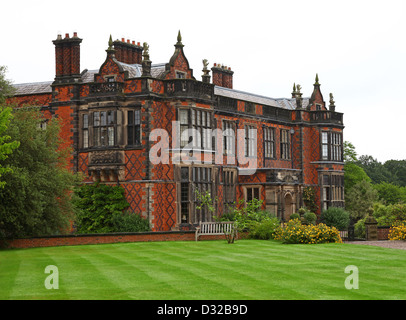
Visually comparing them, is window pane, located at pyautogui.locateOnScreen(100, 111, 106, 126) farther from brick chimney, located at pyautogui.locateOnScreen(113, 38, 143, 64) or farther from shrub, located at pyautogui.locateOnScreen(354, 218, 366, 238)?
shrub, located at pyautogui.locateOnScreen(354, 218, 366, 238)

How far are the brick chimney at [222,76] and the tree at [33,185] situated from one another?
19.8 metres

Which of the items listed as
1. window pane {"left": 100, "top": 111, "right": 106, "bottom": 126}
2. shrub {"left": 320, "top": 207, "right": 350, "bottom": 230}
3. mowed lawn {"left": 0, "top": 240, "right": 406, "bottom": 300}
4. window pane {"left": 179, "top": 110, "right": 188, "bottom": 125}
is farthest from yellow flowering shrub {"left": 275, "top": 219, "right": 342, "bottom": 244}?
shrub {"left": 320, "top": 207, "right": 350, "bottom": 230}

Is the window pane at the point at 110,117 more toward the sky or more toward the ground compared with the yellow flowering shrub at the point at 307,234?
more toward the sky

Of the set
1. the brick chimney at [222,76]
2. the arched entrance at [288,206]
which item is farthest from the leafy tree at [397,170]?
the arched entrance at [288,206]

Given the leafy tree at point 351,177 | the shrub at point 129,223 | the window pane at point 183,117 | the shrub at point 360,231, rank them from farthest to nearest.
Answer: the leafy tree at point 351,177 → the shrub at point 360,231 → the window pane at point 183,117 → the shrub at point 129,223

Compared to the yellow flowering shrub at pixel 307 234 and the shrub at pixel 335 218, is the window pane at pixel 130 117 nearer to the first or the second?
the yellow flowering shrub at pixel 307 234

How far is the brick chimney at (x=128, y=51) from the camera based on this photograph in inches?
1558

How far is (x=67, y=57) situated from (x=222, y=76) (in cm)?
1401

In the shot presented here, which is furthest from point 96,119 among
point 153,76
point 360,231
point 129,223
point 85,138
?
point 360,231

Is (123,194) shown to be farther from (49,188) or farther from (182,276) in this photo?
(182,276)

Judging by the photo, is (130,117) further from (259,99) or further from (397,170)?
(397,170)
